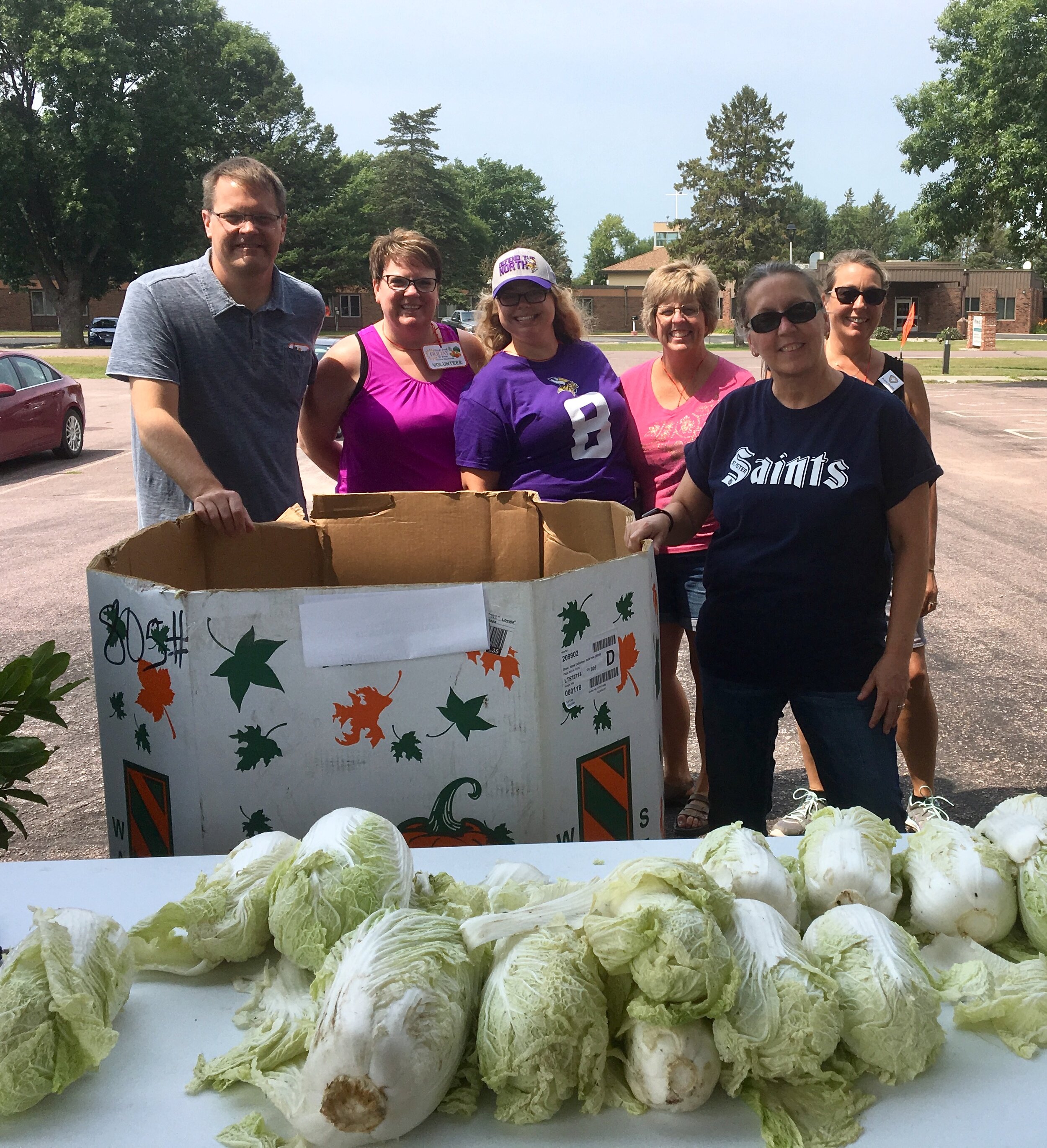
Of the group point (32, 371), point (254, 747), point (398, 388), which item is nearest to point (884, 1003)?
point (254, 747)

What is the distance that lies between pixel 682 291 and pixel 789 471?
1.42m

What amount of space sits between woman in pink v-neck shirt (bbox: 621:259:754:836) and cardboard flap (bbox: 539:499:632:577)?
77cm

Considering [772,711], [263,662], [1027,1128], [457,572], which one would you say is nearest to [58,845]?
[457,572]

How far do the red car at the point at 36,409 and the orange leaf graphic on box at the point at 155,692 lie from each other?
12596 mm

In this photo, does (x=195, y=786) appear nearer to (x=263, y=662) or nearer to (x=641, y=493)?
(x=263, y=662)

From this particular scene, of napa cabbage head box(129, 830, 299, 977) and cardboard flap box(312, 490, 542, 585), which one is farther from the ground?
cardboard flap box(312, 490, 542, 585)

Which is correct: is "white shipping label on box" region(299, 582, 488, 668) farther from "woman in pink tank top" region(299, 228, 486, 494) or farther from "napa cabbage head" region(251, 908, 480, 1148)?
"woman in pink tank top" region(299, 228, 486, 494)

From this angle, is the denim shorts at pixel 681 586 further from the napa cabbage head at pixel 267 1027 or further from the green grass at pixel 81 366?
the green grass at pixel 81 366

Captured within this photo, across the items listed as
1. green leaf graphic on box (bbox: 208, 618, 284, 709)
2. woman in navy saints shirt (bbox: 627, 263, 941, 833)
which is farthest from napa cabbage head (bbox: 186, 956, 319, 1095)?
woman in navy saints shirt (bbox: 627, 263, 941, 833)

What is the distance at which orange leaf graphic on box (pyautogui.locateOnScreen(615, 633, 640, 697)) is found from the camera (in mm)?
2072

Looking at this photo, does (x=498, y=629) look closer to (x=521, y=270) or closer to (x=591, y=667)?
(x=591, y=667)

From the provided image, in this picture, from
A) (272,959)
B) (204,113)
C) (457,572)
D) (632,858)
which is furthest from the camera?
(204,113)

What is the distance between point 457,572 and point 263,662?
1.06 metres

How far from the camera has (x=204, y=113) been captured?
147ft
